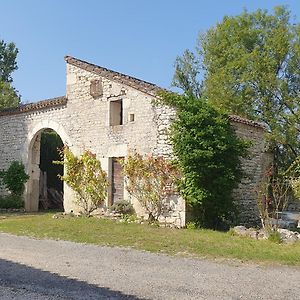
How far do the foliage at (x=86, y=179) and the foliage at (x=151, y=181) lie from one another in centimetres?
141

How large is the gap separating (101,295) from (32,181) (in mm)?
13877

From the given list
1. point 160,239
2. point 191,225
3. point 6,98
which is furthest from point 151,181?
point 6,98

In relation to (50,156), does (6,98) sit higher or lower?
higher

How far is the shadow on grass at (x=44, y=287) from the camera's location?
5.33m

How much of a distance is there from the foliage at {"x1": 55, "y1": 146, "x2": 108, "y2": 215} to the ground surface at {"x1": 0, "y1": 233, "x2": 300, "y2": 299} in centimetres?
627

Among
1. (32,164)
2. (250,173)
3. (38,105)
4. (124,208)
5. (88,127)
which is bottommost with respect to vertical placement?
(124,208)

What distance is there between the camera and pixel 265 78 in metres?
21.9

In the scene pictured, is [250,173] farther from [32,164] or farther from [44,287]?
[44,287]

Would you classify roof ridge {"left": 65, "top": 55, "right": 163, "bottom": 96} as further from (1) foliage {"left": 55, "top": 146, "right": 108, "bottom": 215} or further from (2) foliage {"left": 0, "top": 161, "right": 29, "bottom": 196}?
(2) foliage {"left": 0, "top": 161, "right": 29, "bottom": 196}

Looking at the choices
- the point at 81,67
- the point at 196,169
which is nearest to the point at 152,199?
the point at 196,169

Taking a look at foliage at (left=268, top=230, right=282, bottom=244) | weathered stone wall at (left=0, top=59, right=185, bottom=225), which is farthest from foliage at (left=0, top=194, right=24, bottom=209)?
foliage at (left=268, top=230, right=282, bottom=244)

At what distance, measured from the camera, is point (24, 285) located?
5867 mm

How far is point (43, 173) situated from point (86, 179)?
20.3 ft

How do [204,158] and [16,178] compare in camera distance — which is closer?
[204,158]
